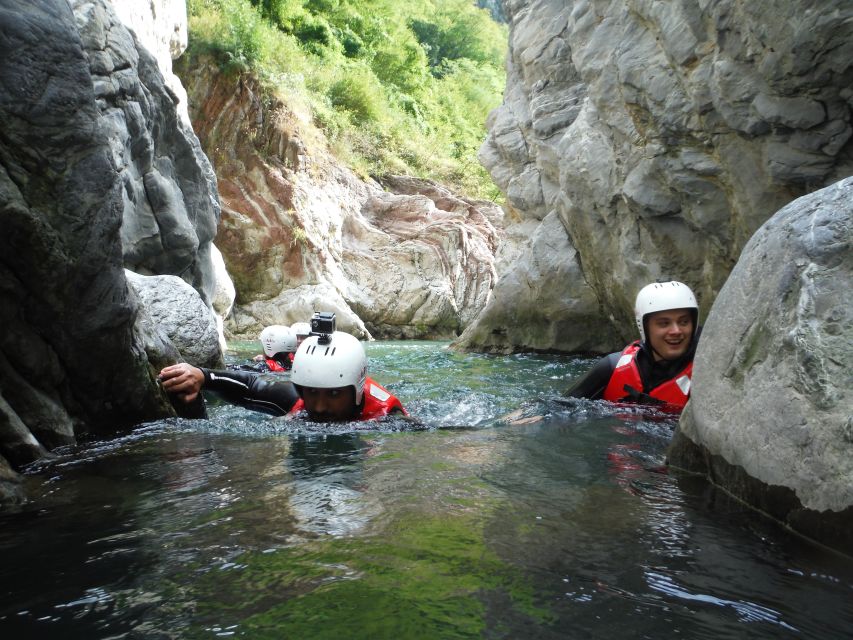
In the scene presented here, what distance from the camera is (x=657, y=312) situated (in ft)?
17.3

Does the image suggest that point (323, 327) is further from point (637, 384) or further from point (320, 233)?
point (320, 233)

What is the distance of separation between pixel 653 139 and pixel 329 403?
6119mm

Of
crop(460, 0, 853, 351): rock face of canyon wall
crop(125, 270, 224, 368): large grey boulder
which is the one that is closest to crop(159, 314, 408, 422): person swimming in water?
crop(125, 270, 224, 368): large grey boulder

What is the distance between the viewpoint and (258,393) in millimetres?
5219

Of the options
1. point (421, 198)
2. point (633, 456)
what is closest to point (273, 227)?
point (421, 198)

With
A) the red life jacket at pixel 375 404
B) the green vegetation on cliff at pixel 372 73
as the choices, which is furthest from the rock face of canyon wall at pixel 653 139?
the green vegetation on cliff at pixel 372 73

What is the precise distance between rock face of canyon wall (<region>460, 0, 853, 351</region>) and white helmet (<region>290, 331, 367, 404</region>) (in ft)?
14.9

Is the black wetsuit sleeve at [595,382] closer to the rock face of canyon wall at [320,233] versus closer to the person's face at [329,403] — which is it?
the person's face at [329,403]

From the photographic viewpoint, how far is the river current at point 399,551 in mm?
1637

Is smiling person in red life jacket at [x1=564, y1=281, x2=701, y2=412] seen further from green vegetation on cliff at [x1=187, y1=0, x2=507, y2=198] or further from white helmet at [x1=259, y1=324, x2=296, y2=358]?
green vegetation on cliff at [x1=187, y1=0, x2=507, y2=198]

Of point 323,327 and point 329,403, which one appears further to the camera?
point 323,327

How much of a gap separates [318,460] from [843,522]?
2.38 metres

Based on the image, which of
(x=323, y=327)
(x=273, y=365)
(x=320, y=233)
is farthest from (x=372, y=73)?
(x=323, y=327)

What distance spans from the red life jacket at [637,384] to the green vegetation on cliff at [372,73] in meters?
15.5
